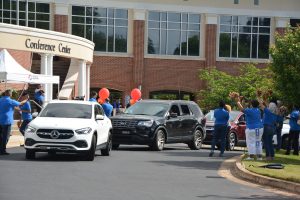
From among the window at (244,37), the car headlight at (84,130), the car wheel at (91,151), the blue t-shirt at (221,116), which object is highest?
the window at (244,37)

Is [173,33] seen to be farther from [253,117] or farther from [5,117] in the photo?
[5,117]

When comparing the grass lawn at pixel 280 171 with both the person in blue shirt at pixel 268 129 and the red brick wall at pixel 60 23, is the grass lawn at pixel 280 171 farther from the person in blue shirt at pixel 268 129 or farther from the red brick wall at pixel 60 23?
the red brick wall at pixel 60 23

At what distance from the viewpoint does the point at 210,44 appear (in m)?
54.9

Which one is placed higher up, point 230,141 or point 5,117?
point 5,117

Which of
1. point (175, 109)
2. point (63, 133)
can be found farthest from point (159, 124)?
point (63, 133)

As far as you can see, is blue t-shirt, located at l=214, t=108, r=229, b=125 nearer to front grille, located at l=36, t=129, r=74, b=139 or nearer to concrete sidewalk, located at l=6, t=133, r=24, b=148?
front grille, located at l=36, t=129, r=74, b=139

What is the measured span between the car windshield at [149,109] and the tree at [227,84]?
20.3 meters

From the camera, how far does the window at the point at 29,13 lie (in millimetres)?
50250

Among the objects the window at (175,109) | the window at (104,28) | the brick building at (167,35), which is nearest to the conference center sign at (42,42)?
the window at (104,28)

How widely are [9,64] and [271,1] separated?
3288cm

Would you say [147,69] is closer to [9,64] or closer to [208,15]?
[208,15]

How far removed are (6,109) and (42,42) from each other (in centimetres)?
2043

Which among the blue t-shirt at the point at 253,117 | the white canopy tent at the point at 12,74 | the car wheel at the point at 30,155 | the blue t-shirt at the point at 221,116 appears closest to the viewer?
the car wheel at the point at 30,155

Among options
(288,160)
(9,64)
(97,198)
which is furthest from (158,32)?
(97,198)
